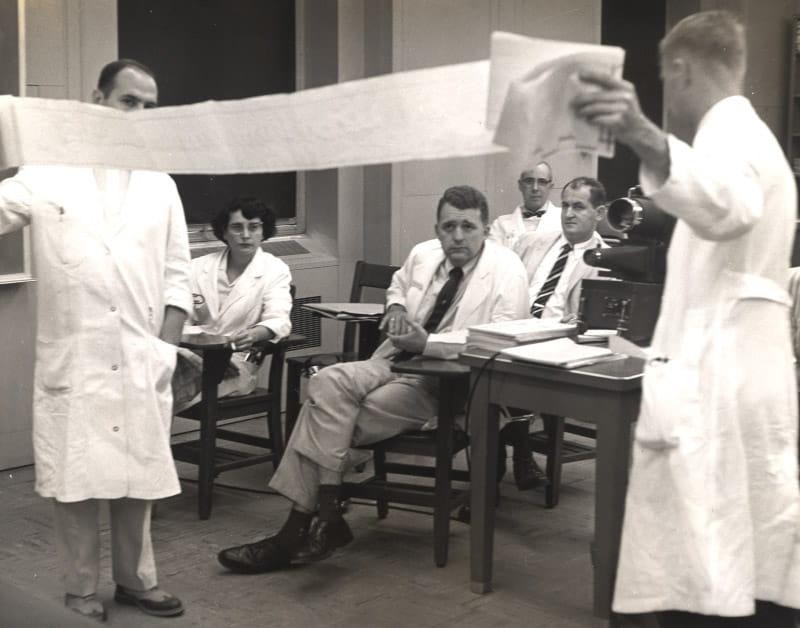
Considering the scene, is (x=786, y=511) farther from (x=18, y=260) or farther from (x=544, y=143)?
(x=18, y=260)

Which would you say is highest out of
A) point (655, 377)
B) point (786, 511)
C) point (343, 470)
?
point (655, 377)

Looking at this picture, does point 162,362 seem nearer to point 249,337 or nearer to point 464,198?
point 249,337

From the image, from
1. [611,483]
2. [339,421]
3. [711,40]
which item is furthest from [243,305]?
[711,40]

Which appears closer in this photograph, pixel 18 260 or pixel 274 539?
pixel 274 539

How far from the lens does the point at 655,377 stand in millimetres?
2658

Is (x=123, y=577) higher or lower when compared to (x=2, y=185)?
lower

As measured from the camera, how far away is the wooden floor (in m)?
3.82

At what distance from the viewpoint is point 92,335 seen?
339 cm

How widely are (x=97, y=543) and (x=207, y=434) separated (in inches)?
47.8

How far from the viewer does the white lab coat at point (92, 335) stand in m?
3.37

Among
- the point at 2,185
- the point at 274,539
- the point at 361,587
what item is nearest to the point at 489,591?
the point at 361,587

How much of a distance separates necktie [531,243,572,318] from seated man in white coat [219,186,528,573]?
1.57 ft

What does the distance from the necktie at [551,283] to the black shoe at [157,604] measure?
6.76 feet

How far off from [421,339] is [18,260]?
196 centimetres
